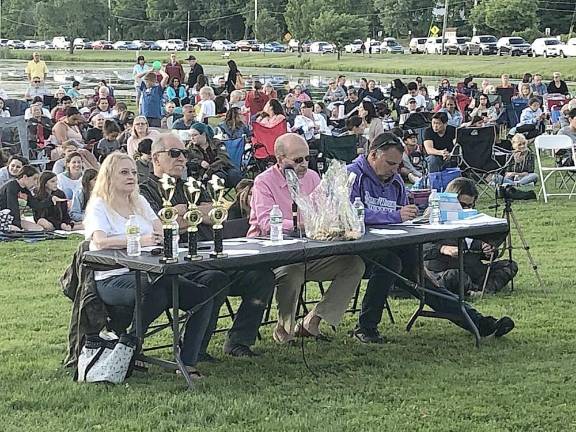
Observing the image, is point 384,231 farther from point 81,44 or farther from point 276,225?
point 81,44

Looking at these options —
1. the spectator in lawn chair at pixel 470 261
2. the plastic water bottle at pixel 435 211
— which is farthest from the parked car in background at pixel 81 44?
the plastic water bottle at pixel 435 211

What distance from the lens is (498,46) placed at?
63281 millimetres

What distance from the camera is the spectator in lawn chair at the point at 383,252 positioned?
6.79 metres

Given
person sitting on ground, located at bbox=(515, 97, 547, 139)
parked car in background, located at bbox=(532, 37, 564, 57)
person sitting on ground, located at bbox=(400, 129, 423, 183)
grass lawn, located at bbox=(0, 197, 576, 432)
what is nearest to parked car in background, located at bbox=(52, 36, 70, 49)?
parked car in background, located at bbox=(532, 37, 564, 57)

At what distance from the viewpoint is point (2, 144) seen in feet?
48.3

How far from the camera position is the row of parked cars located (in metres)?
57.9

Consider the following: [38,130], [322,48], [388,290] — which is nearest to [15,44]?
[322,48]

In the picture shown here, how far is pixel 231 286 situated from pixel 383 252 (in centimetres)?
107

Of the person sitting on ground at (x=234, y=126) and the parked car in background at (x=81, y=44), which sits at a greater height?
the person sitting on ground at (x=234, y=126)

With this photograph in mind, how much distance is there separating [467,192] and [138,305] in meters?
3.24

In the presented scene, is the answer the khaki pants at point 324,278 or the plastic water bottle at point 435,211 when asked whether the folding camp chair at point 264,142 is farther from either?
the khaki pants at point 324,278

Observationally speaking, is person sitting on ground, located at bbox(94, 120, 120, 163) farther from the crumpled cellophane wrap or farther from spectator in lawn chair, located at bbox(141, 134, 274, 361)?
the crumpled cellophane wrap

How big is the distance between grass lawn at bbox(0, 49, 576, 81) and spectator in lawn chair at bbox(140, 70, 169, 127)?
27.3 metres

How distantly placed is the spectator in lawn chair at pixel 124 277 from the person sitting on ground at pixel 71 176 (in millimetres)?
5696
